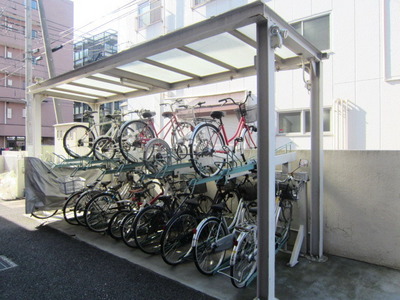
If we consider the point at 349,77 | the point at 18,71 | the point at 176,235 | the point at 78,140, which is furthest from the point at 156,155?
the point at 18,71

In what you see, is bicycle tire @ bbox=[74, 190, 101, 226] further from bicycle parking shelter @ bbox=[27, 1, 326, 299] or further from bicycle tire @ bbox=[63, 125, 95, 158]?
bicycle parking shelter @ bbox=[27, 1, 326, 299]

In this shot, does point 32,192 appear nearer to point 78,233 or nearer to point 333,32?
point 78,233

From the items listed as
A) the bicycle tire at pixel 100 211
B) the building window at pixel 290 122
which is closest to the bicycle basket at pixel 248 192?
the bicycle tire at pixel 100 211

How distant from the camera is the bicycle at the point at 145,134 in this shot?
454 cm

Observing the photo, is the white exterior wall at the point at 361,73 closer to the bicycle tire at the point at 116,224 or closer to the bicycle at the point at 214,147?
the bicycle at the point at 214,147

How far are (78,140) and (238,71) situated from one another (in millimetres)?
3618

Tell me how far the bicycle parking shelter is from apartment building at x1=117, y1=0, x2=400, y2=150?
2972 mm

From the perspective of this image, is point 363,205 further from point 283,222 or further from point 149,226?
point 149,226

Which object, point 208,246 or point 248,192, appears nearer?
point 208,246

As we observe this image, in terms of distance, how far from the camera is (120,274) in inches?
135

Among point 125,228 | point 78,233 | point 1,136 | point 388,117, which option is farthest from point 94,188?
point 1,136

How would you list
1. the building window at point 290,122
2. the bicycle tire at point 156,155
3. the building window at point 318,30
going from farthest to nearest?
the building window at point 290,122 < the building window at point 318,30 < the bicycle tire at point 156,155

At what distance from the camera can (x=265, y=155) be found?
263 centimetres

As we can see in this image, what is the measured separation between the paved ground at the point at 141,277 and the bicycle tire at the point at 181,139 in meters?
1.68
